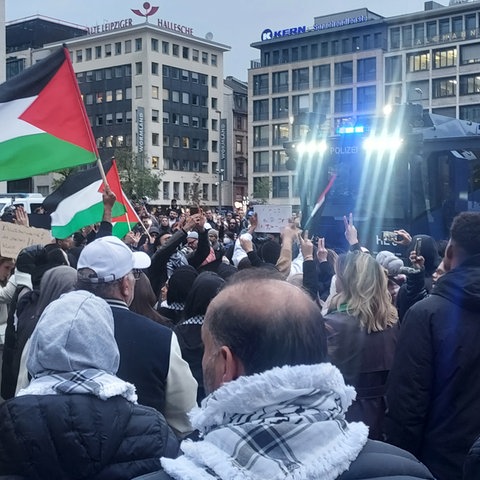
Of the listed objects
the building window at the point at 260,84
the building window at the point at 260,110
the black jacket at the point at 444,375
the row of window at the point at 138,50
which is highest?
the row of window at the point at 138,50

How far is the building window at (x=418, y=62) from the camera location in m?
76.0

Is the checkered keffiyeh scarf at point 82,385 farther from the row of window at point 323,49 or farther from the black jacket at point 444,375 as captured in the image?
the row of window at point 323,49

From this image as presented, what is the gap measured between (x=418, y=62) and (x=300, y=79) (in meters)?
13.6

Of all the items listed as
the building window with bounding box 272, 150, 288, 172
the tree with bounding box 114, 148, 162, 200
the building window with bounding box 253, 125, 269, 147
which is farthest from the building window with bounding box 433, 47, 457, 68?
the tree with bounding box 114, 148, 162, 200

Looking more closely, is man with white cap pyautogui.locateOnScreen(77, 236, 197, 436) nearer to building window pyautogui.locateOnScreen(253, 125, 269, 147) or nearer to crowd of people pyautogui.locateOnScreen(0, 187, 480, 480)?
crowd of people pyautogui.locateOnScreen(0, 187, 480, 480)

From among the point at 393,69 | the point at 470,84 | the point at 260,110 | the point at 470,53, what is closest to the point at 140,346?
the point at 470,84

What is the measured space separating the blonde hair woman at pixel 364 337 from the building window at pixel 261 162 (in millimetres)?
82360

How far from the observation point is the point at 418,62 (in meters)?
76.6

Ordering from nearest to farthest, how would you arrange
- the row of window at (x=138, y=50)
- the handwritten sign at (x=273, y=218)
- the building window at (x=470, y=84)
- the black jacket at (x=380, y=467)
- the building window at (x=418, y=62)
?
the black jacket at (x=380, y=467)
the handwritten sign at (x=273, y=218)
the building window at (x=470, y=84)
the building window at (x=418, y=62)
the row of window at (x=138, y=50)

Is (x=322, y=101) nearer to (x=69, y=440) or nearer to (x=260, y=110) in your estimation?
(x=260, y=110)

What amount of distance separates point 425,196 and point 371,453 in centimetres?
942

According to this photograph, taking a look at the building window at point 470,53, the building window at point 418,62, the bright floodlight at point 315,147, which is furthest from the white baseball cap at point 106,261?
the building window at point 418,62

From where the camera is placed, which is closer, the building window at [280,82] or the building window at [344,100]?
the building window at [344,100]

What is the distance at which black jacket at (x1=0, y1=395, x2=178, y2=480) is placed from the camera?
2230mm
